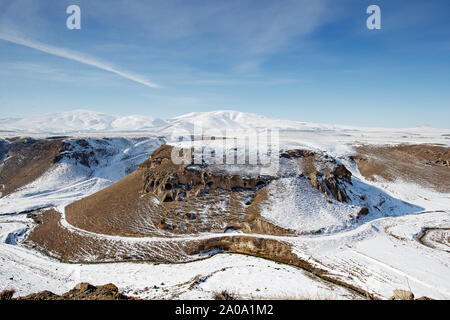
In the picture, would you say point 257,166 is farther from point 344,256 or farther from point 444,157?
point 444,157

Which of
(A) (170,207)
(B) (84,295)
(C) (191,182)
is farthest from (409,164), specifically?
(B) (84,295)

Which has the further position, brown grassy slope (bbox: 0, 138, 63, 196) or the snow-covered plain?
brown grassy slope (bbox: 0, 138, 63, 196)

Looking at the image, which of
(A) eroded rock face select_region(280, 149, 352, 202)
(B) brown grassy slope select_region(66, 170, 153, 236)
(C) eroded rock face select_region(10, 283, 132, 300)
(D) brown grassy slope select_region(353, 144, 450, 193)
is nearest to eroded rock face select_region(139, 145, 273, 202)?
(B) brown grassy slope select_region(66, 170, 153, 236)

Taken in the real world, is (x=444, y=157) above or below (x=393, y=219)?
above

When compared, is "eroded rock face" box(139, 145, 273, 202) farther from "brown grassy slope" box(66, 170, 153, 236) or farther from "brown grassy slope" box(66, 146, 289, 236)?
"brown grassy slope" box(66, 170, 153, 236)
